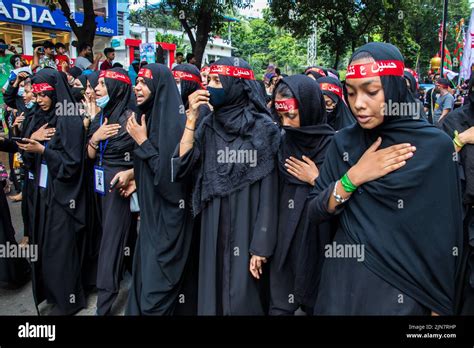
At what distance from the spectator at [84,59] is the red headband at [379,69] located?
7449mm

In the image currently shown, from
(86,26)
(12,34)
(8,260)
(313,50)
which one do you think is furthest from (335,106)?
(313,50)

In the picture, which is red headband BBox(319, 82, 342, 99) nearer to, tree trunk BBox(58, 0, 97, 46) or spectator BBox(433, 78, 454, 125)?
spectator BBox(433, 78, 454, 125)

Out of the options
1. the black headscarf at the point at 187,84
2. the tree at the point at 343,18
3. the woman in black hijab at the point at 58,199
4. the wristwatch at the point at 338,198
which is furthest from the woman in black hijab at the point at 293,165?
the tree at the point at 343,18

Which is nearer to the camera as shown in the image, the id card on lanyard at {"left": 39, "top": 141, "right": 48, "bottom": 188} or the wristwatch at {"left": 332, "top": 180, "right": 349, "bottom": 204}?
the wristwatch at {"left": 332, "top": 180, "right": 349, "bottom": 204}

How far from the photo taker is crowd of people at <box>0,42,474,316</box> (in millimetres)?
1796

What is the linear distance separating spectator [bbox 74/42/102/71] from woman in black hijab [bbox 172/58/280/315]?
20.8 ft

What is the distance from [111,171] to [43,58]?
5.68 meters

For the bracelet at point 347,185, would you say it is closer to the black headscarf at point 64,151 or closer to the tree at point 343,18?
the black headscarf at point 64,151

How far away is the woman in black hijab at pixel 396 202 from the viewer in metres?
1.75

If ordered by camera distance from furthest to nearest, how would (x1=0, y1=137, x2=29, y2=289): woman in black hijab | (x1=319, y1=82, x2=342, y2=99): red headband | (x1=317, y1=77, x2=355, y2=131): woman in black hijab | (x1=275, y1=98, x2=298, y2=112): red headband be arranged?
(x1=319, y1=82, x2=342, y2=99): red headband < (x1=317, y1=77, x2=355, y2=131): woman in black hijab < (x1=0, y1=137, x2=29, y2=289): woman in black hijab < (x1=275, y1=98, x2=298, y2=112): red headband

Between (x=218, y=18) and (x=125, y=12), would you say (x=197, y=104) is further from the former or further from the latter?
(x=125, y=12)

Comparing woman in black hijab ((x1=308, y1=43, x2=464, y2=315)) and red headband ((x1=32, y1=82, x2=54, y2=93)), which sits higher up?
red headband ((x1=32, y1=82, x2=54, y2=93))

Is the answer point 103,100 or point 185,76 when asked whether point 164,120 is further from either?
point 185,76

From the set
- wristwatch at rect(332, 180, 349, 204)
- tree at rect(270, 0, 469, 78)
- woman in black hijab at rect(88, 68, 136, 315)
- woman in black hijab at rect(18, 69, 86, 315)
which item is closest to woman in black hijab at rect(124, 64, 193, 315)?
Result: woman in black hijab at rect(88, 68, 136, 315)
